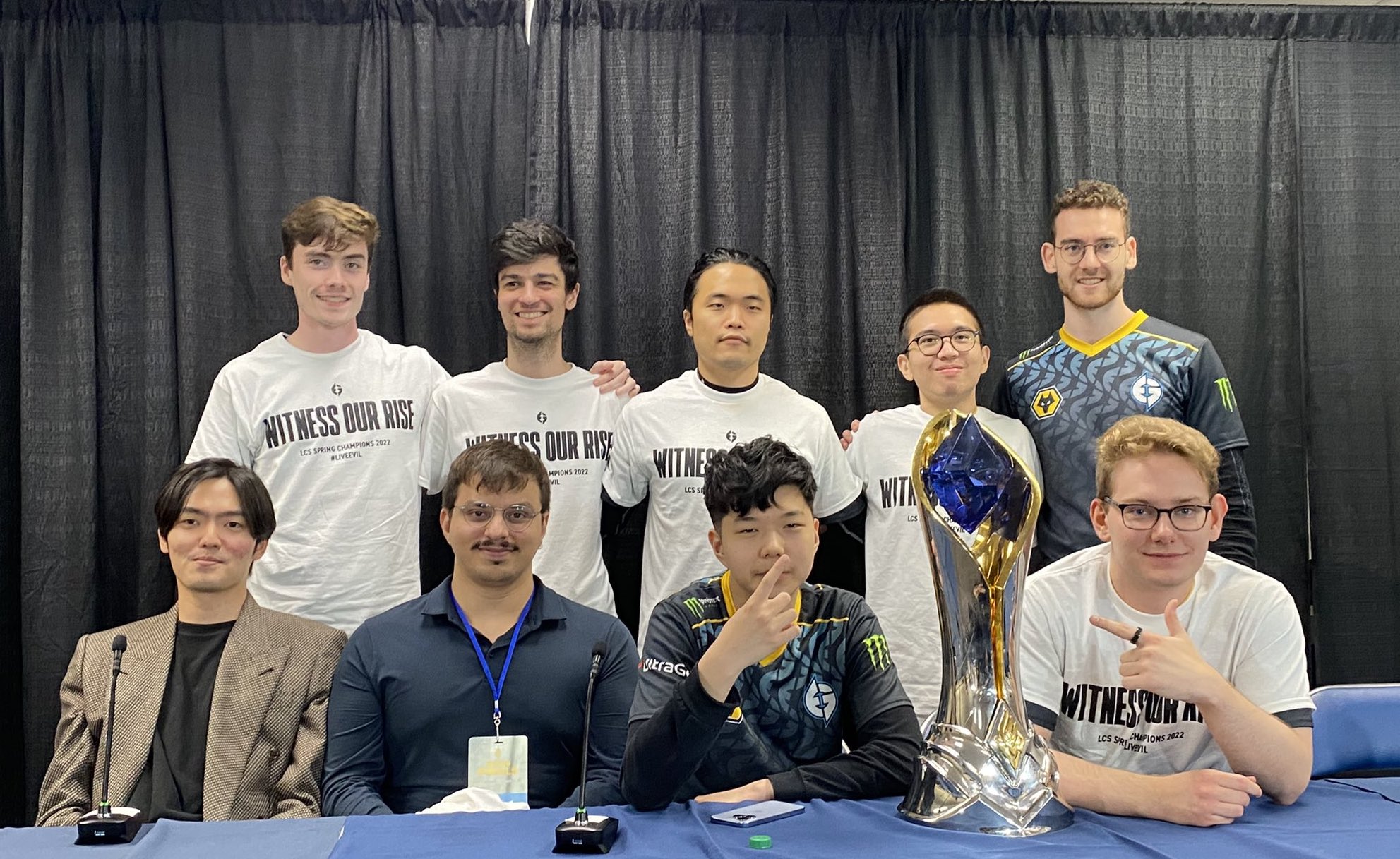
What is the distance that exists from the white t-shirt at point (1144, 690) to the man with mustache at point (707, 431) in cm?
111

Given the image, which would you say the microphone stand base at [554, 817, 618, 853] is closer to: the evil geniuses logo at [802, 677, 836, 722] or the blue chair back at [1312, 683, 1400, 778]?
the evil geniuses logo at [802, 677, 836, 722]

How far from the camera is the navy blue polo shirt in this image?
6.79 feet

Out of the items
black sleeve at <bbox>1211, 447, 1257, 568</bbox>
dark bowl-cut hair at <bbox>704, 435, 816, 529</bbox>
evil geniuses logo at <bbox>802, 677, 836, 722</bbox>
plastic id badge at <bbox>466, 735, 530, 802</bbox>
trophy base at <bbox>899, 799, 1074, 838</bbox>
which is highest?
dark bowl-cut hair at <bbox>704, 435, 816, 529</bbox>

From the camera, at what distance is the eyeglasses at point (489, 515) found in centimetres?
219

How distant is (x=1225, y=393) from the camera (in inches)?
112

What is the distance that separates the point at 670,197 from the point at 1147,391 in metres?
1.46

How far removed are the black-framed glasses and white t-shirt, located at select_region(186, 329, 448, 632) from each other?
1801mm

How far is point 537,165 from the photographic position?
3336 mm

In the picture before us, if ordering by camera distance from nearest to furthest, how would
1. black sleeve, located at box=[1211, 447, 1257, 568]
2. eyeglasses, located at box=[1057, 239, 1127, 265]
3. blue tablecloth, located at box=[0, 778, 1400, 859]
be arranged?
blue tablecloth, located at box=[0, 778, 1400, 859], black sleeve, located at box=[1211, 447, 1257, 568], eyeglasses, located at box=[1057, 239, 1127, 265]

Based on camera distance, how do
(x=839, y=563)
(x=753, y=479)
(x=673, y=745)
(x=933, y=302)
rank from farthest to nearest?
(x=839, y=563) → (x=933, y=302) → (x=753, y=479) → (x=673, y=745)

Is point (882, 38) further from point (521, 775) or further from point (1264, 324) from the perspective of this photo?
point (521, 775)

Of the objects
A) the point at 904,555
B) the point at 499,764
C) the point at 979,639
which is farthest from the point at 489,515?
the point at 904,555

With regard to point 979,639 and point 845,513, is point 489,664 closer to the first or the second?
point 979,639

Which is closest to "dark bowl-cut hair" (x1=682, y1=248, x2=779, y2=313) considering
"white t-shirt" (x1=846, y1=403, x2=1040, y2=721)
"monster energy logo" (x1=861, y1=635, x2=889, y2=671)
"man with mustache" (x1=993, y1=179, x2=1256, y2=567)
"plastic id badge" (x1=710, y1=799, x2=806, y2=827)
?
"white t-shirt" (x1=846, y1=403, x2=1040, y2=721)
